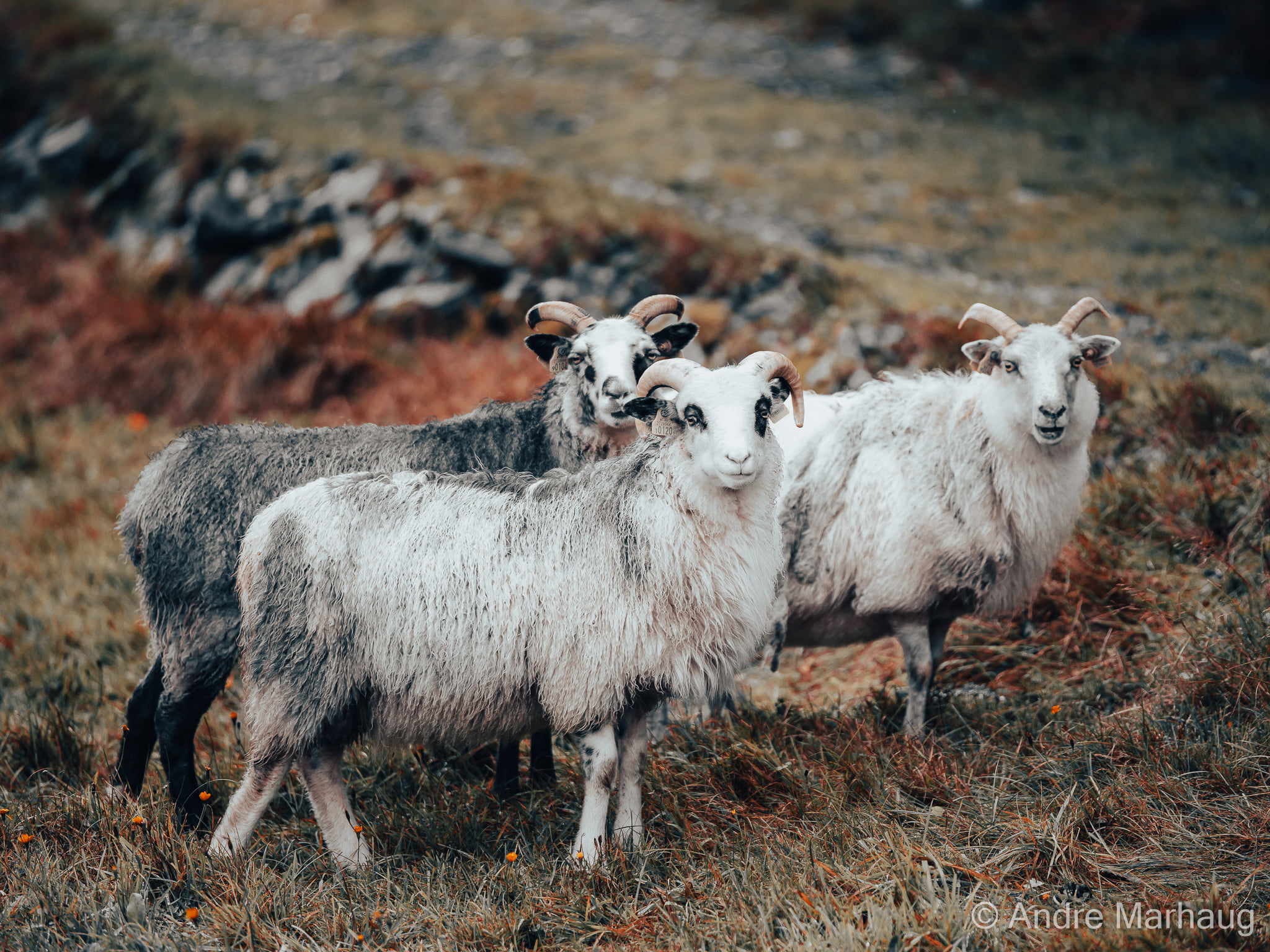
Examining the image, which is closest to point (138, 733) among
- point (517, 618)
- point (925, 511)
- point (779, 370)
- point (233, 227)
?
point (517, 618)

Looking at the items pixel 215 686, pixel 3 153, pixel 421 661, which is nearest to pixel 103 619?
pixel 215 686

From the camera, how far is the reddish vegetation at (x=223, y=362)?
9.51 m

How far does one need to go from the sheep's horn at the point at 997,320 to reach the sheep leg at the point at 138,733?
4792 millimetres

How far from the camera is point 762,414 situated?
12.7ft

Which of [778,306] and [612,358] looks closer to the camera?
[612,358]

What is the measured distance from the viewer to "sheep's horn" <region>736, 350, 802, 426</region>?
3.95m

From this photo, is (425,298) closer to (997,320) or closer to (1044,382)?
(997,320)

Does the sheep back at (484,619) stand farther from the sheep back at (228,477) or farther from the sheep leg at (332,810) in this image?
the sheep back at (228,477)

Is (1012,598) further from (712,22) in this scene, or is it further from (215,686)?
(712,22)

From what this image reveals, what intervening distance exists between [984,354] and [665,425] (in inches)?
83.4

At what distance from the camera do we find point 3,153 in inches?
623

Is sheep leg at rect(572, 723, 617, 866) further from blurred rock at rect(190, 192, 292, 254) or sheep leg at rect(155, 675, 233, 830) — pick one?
blurred rock at rect(190, 192, 292, 254)

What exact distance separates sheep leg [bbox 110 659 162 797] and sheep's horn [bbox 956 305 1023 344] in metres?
4.79

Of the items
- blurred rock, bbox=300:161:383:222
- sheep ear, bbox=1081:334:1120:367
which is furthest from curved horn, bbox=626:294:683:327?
blurred rock, bbox=300:161:383:222
